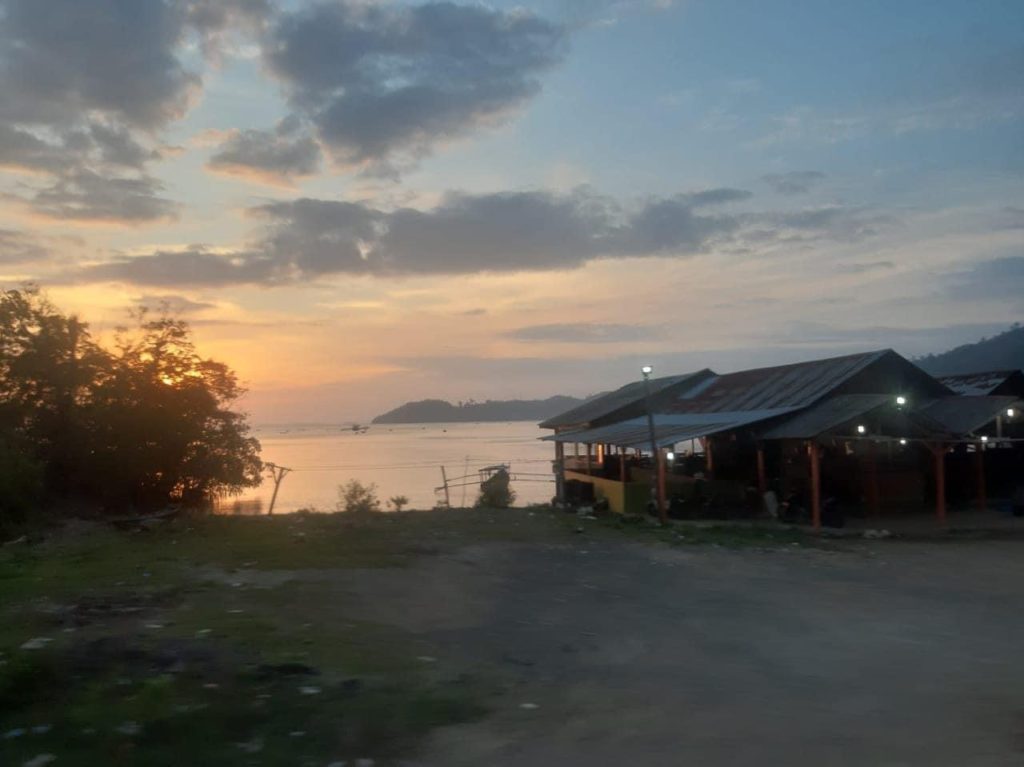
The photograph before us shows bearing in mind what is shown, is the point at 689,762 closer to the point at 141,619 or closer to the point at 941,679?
the point at 941,679

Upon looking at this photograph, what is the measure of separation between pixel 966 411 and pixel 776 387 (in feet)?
19.1

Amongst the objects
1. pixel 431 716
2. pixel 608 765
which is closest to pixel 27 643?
pixel 431 716

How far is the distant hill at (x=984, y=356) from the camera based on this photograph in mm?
66000

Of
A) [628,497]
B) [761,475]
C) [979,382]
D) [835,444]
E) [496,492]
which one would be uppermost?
[979,382]

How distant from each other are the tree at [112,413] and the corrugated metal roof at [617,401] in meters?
14.3

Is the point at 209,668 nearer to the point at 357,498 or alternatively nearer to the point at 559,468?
the point at 357,498

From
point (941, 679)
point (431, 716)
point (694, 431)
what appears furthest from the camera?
point (694, 431)

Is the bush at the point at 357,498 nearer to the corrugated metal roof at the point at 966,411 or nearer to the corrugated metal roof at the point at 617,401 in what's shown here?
the corrugated metal roof at the point at 617,401

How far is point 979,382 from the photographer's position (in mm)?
30891

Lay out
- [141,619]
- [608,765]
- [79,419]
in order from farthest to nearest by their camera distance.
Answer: [79,419] < [141,619] < [608,765]

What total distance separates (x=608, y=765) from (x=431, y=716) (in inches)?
58.2

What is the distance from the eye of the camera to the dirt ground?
6.30m

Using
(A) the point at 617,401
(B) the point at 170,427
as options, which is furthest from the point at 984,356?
(B) the point at 170,427

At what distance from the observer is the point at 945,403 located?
2753 centimetres
